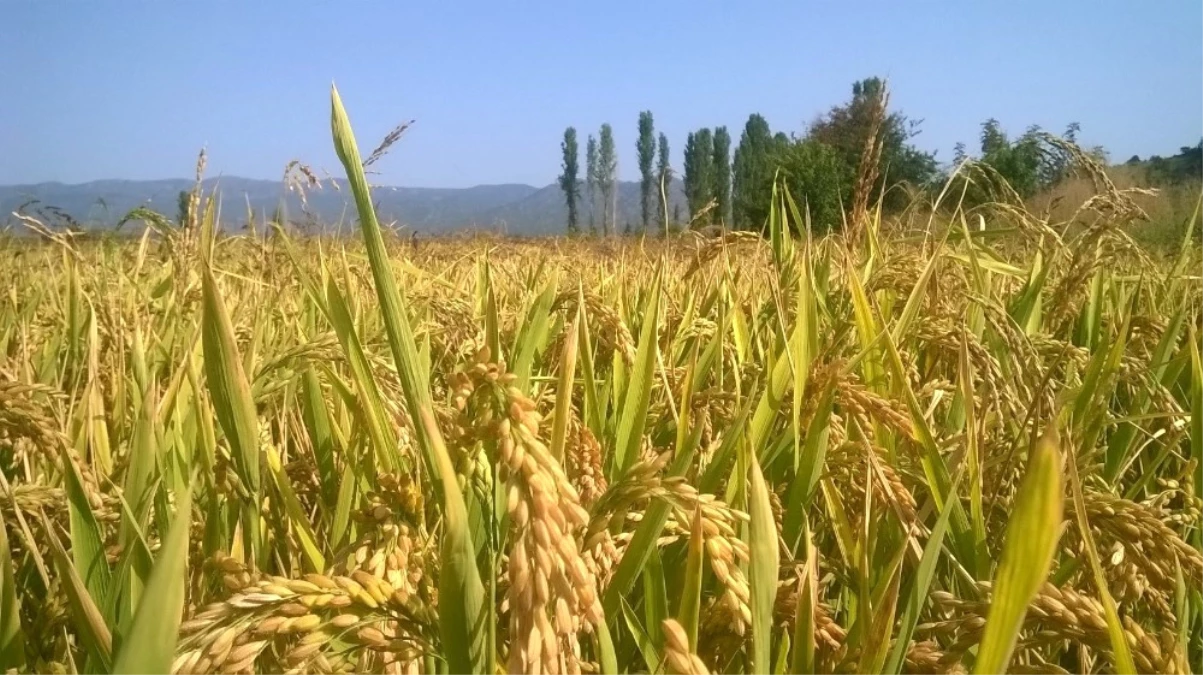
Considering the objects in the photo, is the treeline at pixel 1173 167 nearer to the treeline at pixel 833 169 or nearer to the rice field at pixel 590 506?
the treeline at pixel 833 169

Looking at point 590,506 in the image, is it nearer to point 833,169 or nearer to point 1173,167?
point 833,169

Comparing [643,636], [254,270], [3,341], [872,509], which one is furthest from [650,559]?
[254,270]

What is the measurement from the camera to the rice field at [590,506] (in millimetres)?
438

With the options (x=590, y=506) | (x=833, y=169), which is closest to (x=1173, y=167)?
(x=833, y=169)

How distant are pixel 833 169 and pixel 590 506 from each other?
23.1ft

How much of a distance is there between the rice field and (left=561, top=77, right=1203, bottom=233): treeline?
44cm

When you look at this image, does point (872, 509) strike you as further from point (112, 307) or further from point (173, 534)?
point (112, 307)

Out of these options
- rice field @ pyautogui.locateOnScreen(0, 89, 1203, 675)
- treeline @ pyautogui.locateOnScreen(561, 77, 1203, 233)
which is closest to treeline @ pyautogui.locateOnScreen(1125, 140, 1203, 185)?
treeline @ pyautogui.locateOnScreen(561, 77, 1203, 233)

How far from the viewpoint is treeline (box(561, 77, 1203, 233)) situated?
6.47 feet

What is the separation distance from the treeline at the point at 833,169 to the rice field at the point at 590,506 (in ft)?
1.44

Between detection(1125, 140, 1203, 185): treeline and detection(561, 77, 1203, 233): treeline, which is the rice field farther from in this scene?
detection(1125, 140, 1203, 185): treeline

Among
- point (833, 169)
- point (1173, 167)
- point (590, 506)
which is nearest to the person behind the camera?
point (590, 506)

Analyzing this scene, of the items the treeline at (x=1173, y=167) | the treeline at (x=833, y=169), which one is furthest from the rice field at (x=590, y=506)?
the treeline at (x=1173, y=167)

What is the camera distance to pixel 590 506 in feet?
2.33
